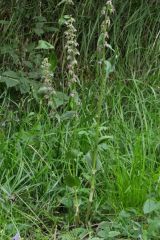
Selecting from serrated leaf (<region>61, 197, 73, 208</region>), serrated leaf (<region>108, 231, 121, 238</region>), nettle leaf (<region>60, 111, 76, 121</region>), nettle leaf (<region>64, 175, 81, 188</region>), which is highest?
nettle leaf (<region>60, 111, 76, 121</region>)

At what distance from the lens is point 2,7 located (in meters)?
4.57

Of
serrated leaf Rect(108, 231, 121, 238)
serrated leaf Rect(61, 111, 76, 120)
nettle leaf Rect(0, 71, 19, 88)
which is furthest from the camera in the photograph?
nettle leaf Rect(0, 71, 19, 88)

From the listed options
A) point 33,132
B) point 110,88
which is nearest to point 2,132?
point 33,132

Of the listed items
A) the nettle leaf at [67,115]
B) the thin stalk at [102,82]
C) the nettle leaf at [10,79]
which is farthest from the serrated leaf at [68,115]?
the nettle leaf at [10,79]

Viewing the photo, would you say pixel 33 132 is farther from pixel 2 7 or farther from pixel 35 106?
pixel 2 7

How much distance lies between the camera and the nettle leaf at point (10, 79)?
3.72 metres

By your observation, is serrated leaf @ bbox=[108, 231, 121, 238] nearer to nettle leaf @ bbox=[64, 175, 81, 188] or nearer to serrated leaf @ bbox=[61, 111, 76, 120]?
nettle leaf @ bbox=[64, 175, 81, 188]

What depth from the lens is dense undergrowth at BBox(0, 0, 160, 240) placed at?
8.74 ft

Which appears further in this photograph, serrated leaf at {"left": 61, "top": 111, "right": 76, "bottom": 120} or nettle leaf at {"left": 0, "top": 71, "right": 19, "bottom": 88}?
nettle leaf at {"left": 0, "top": 71, "right": 19, "bottom": 88}

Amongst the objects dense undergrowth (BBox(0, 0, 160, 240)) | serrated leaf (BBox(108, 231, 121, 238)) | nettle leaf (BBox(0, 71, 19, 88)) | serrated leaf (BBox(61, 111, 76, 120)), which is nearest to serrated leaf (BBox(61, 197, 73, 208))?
dense undergrowth (BBox(0, 0, 160, 240))

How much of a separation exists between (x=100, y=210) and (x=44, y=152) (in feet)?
1.66

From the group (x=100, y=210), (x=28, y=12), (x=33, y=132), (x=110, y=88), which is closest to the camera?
(x=100, y=210)

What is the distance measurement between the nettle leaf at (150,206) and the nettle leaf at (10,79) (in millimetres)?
1486

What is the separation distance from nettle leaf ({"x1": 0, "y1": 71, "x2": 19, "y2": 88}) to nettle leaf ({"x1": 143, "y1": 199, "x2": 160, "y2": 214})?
1.49 meters
